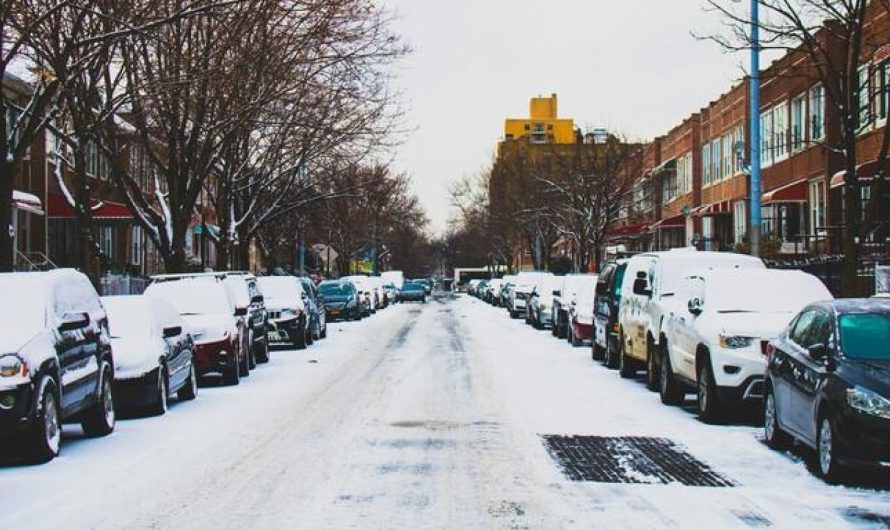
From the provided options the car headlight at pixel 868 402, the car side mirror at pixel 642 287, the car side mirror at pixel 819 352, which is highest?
the car side mirror at pixel 642 287

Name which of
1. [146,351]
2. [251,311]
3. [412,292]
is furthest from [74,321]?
[412,292]

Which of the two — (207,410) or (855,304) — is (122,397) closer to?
(207,410)

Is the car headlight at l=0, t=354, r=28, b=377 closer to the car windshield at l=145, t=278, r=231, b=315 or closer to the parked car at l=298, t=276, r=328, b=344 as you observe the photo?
the car windshield at l=145, t=278, r=231, b=315

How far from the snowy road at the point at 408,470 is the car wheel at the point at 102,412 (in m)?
0.24

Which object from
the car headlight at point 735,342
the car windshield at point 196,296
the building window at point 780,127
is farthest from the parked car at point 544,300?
the car headlight at point 735,342

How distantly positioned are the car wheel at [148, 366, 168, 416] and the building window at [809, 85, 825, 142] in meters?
25.5

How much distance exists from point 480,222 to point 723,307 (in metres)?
77.8

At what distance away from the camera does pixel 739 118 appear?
1917 inches

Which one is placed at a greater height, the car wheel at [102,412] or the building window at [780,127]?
the building window at [780,127]

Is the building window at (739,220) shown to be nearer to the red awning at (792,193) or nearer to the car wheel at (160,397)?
the red awning at (792,193)

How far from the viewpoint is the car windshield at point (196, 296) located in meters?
21.5

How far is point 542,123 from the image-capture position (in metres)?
183

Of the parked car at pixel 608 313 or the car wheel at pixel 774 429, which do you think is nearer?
the car wheel at pixel 774 429

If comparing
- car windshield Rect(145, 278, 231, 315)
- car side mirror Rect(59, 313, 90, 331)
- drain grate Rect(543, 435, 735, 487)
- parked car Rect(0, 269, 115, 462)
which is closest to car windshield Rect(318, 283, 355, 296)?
car windshield Rect(145, 278, 231, 315)
